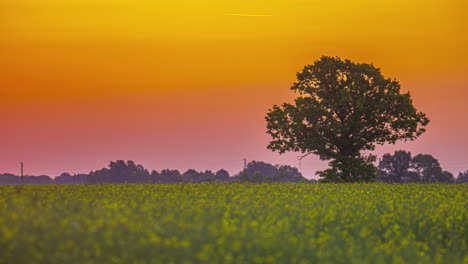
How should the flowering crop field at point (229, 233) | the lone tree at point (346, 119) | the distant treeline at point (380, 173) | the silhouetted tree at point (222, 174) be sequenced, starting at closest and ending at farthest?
the flowering crop field at point (229, 233) < the lone tree at point (346, 119) < the distant treeline at point (380, 173) < the silhouetted tree at point (222, 174)

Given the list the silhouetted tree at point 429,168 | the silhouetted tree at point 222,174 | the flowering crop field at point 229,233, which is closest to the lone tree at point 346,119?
the flowering crop field at point 229,233

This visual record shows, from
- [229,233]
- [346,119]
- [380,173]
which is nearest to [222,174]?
[380,173]

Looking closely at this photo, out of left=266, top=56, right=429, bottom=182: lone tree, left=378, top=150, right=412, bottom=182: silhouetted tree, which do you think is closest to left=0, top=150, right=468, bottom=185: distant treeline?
left=378, top=150, right=412, bottom=182: silhouetted tree

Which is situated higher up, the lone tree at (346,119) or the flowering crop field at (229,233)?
the lone tree at (346,119)

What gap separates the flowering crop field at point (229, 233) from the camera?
14430 millimetres

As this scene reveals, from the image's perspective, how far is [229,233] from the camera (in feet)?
53.6

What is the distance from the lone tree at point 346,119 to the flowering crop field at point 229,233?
30.6 m

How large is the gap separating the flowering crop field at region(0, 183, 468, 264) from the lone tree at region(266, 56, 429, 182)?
30.6 metres

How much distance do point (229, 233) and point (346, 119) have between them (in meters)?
41.4

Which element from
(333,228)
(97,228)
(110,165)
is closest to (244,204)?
(333,228)

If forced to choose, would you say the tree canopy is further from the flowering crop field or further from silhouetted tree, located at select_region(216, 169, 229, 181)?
the flowering crop field

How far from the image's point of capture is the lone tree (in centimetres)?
5669

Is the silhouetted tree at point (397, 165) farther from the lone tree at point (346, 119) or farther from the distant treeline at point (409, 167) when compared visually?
the lone tree at point (346, 119)

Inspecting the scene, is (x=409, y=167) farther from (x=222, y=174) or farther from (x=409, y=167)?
(x=222, y=174)
